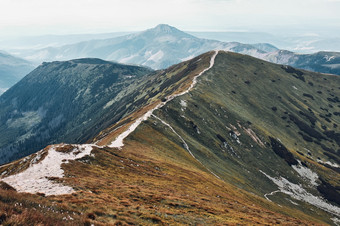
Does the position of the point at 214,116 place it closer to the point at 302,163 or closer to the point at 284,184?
the point at 284,184

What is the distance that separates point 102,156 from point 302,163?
12597 cm

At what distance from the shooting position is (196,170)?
259 feet

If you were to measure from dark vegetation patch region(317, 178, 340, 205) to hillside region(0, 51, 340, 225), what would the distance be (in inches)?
23.3

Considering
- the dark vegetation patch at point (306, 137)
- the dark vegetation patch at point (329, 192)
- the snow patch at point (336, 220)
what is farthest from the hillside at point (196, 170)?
the snow patch at point (336, 220)

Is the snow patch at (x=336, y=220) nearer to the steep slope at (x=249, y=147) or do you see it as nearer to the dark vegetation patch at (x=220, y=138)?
the steep slope at (x=249, y=147)

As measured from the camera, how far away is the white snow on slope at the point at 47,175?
31594 millimetres

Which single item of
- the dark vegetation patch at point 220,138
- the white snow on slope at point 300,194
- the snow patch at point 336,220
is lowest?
the snow patch at point 336,220

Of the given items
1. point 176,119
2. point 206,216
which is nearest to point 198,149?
point 176,119

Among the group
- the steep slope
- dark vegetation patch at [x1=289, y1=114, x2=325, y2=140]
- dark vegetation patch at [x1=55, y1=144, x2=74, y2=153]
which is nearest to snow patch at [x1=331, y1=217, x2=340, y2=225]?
the steep slope

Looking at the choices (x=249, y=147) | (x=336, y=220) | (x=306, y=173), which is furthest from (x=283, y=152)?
(x=336, y=220)

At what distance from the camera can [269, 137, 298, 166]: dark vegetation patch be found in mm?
133625

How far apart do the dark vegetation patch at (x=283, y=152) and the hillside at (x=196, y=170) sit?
2.54ft

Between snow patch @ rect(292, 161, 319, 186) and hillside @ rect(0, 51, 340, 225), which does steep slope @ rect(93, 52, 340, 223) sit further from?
hillside @ rect(0, 51, 340, 225)

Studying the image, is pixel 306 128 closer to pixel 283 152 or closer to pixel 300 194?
pixel 283 152
